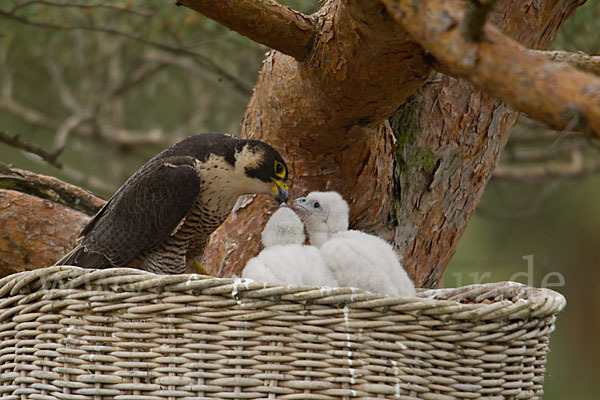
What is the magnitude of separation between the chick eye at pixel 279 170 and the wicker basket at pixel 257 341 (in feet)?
3.04

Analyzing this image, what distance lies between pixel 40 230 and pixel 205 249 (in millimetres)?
681

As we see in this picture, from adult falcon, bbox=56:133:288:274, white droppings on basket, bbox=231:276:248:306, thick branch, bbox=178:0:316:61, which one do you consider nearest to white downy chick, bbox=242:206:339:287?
adult falcon, bbox=56:133:288:274

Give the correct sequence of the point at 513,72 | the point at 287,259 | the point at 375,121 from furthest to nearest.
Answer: the point at 375,121 < the point at 287,259 < the point at 513,72

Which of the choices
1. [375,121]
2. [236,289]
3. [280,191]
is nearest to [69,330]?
[236,289]

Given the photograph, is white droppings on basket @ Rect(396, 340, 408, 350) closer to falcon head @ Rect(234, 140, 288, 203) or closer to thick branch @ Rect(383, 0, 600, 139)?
thick branch @ Rect(383, 0, 600, 139)

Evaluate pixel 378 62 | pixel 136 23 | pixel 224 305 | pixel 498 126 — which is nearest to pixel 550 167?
pixel 498 126

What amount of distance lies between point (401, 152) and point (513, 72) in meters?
1.70

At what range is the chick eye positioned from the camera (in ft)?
9.16

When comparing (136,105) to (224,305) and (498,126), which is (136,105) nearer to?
(498,126)

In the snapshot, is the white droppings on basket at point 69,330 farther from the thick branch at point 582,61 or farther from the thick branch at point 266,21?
the thick branch at point 582,61

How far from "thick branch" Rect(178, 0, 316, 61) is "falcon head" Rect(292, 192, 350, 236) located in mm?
535

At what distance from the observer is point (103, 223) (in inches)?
113

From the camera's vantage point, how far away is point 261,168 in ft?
9.11

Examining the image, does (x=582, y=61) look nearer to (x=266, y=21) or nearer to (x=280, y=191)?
(x=266, y=21)
